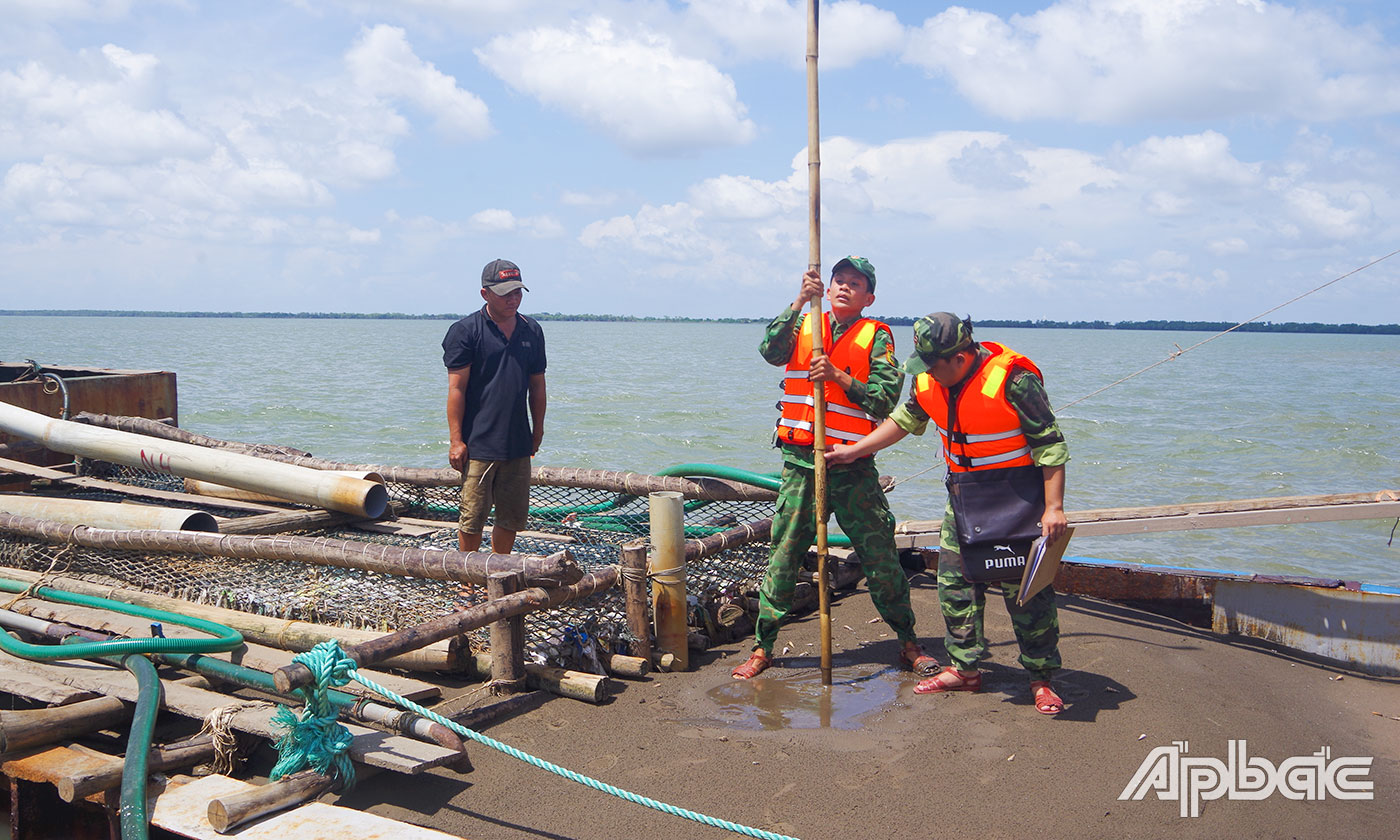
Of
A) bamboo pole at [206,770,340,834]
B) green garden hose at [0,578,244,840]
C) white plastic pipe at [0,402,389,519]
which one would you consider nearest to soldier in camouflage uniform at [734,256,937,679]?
bamboo pole at [206,770,340,834]

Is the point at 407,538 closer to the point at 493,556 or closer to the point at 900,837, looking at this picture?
the point at 493,556

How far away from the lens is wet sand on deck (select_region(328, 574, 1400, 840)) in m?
3.49

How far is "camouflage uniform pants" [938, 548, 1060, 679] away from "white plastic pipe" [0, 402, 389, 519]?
170 inches

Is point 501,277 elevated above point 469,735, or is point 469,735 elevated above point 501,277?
point 501,277

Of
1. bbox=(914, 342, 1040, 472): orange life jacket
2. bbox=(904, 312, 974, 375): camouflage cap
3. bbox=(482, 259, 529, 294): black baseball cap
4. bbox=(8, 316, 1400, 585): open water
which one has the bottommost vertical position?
bbox=(8, 316, 1400, 585): open water

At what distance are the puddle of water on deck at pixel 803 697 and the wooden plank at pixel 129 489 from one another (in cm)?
454

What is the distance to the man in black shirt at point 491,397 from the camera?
561 centimetres

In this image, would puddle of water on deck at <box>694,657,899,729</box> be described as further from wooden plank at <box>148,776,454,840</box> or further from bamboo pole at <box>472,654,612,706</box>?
wooden plank at <box>148,776,454,840</box>

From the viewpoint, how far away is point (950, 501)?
15.5ft

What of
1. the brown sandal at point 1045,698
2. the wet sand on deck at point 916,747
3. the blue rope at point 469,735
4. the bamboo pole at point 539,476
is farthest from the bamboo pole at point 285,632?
the brown sandal at point 1045,698

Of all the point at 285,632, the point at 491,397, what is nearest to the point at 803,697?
the point at 491,397

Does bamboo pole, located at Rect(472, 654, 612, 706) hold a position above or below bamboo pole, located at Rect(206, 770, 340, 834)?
below

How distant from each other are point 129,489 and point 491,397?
448 centimetres

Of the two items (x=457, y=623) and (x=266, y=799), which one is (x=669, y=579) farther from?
(x=266, y=799)
